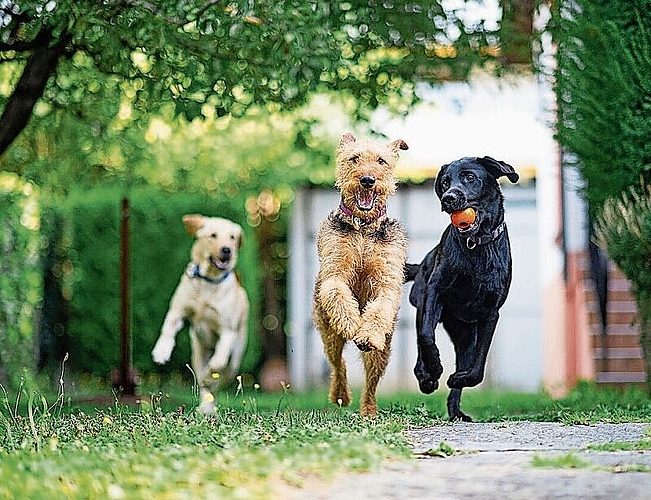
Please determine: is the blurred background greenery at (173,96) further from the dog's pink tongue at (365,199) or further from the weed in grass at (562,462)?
the weed in grass at (562,462)

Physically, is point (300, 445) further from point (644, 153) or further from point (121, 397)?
point (121, 397)

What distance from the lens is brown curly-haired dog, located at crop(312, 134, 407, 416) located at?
602 centimetres

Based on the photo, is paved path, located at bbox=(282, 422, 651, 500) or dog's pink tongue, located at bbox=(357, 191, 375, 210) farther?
dog's pink tongue, located at bbox=(357, 191, 375, 210)

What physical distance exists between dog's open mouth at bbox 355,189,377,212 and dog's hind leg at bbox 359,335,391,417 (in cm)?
80

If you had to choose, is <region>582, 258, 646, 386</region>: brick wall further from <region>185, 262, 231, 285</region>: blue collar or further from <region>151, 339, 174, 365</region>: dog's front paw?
<region>151, 339, 174, 365</region>: dog's front paw

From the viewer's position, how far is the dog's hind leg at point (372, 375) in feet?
Result: 21.1

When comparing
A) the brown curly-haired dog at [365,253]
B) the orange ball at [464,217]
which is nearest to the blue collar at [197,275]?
the brown curly-haired dog at [365,253]

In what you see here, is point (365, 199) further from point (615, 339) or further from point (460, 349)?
point (615, 339)

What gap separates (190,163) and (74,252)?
377 centimetres

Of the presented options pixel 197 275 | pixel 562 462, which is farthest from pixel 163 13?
pixel 562 462

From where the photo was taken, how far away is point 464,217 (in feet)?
20.2

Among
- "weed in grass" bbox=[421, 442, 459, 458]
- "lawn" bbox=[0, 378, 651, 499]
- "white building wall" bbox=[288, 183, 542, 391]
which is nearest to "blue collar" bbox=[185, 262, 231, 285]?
"lawn" bbox=[0, 378, 651, 499]

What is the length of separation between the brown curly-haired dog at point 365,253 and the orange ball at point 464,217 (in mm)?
379

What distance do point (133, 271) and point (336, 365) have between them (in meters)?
8.63
